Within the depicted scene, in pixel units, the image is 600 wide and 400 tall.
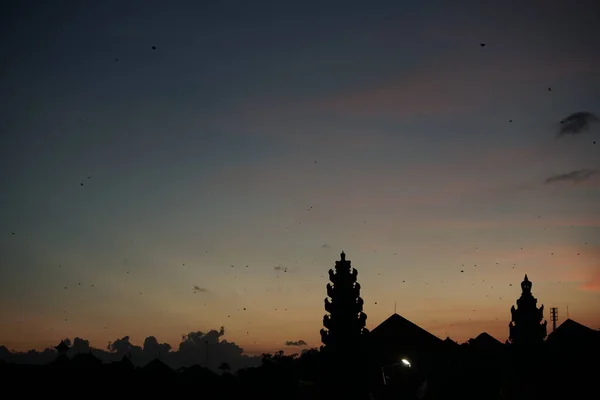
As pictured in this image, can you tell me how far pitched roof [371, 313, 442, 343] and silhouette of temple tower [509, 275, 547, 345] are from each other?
34.0ft

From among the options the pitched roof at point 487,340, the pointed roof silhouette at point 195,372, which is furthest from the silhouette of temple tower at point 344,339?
the pitched roof at point 487,340

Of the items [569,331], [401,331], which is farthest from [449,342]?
[569,331]

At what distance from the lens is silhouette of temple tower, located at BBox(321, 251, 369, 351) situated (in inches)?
1917

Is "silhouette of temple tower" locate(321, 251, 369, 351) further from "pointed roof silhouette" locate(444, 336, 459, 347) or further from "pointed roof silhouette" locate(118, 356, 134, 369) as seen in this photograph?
"pointed roof silhouette" locate(444, 336, 459, 347)

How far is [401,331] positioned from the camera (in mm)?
80375

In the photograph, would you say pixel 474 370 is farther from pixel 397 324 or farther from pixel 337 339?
pixel 397 324

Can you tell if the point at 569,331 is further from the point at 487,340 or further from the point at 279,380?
the point at 279,380

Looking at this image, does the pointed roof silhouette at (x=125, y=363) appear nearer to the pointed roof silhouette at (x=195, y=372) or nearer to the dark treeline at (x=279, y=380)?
the dark treeline at (x=279, y=380)

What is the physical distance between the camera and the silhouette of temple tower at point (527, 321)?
77.1 metres

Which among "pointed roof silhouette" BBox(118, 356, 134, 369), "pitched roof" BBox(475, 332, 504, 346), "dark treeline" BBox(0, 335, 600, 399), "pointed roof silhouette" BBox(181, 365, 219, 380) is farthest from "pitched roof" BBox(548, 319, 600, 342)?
"pointed roof silhouette" BBox(118, 356, 134, 369)

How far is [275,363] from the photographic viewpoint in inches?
2044

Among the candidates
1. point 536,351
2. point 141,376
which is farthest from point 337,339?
point 536,351

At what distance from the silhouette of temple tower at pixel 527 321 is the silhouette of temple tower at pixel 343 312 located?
36.9 metres

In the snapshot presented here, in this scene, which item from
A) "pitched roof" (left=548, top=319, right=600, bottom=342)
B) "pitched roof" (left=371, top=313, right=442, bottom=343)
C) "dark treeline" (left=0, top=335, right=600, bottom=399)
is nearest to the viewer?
"dark treeline" (left=0, top=335, right=600, bottom=399)
